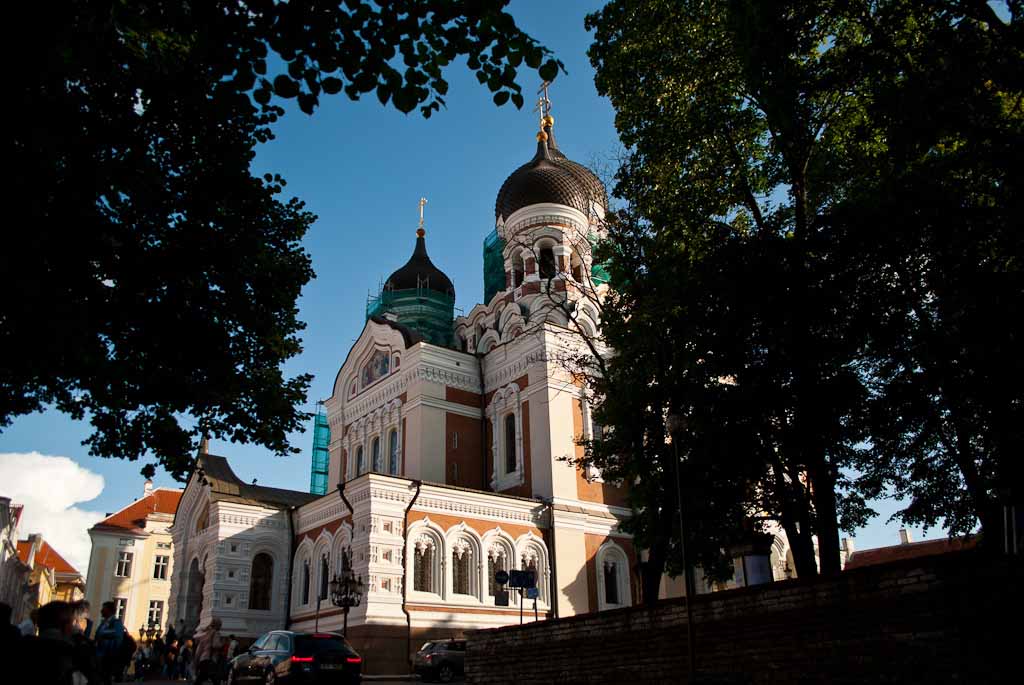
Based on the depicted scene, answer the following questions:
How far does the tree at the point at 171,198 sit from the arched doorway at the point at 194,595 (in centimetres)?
1793

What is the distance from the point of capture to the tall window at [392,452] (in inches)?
1194

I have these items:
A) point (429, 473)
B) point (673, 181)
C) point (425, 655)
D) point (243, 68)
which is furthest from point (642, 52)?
point (429, 473)

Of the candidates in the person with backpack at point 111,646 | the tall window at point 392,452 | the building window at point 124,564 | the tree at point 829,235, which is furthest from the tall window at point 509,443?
the building window at point 124,564

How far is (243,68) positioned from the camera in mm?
7727

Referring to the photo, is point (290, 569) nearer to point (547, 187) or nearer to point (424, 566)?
point (424, 566)

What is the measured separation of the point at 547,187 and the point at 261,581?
19001mm

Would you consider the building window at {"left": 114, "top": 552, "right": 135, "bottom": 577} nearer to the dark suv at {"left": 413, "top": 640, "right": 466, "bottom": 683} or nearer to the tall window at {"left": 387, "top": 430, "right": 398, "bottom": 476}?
the tall window at {"left": 387, "top": 430, "right": 398, "bottom": 476}

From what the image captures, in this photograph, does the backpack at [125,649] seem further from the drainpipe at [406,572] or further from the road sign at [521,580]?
the drainpipe at [406,572]

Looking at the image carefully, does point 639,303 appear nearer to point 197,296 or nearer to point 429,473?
point 197,296

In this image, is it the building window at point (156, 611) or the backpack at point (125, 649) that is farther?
the building window at point (156, 611)

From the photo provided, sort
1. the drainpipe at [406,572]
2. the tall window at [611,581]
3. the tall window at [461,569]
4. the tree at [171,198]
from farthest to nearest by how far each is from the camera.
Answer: the tall window at [611,581] → the tall window at [461,569] → the drainpipe at [406,572] → the tree at [171,198]

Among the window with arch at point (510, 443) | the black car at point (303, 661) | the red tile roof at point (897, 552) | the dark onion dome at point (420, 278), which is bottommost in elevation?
the black car at point (303, 661)

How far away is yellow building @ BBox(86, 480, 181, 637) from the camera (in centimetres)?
4444

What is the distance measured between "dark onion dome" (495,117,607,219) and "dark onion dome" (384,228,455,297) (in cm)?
503
